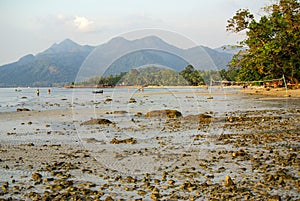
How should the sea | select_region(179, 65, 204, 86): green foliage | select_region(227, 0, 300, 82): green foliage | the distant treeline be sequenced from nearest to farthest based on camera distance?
select_region(179, 65, 204, 86): green foliage < the distant treeline < the sea < select_region(227, 0, 300, 82): green foliage

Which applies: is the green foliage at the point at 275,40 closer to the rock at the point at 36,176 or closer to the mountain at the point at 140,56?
the mountain at the point at 140,56

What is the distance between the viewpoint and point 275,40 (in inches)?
2135

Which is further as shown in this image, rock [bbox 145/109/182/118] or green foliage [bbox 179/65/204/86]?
rock [bbox 145/109/182/118]

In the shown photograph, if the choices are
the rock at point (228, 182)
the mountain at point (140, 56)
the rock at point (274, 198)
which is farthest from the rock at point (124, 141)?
the rock at point (274, 198)

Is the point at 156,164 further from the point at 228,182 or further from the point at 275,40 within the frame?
the point at 275,40

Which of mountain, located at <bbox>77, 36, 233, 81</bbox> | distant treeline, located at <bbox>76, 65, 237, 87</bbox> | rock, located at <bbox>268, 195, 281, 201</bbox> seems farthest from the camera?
distant treeline, located at <bbox>76, 65, 237, 87</bbox>

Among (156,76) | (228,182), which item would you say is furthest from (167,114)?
(228,182)

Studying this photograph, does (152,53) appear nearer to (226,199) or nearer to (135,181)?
(135,181)

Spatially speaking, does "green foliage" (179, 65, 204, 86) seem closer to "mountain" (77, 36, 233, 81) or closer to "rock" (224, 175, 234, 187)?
"mountain" (77, 36, 233, 81)

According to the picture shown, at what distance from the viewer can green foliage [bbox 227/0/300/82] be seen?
5175 centimetres

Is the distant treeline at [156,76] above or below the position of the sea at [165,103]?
above

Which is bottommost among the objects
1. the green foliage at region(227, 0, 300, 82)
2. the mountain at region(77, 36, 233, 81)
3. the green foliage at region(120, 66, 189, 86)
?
the green foliage at region(120, 66, 189, 86)

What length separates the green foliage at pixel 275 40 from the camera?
5175 cm

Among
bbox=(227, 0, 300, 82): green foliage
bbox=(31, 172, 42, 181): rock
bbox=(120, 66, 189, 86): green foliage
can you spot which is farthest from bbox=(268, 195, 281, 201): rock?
bbox=(227, 0, 300, 82): green foliage
